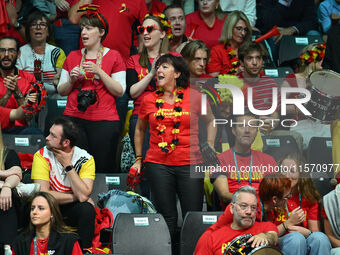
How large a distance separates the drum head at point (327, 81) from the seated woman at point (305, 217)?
2.44 ft

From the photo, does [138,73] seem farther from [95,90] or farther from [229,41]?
[229,41]

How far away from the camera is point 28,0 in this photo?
27.6ft

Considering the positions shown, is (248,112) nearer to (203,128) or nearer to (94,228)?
(203,128)

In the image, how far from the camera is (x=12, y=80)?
6.71 meters

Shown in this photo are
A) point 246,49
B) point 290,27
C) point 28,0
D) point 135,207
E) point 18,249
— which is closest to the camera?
point 18,249

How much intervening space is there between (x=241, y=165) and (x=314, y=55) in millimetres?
2183

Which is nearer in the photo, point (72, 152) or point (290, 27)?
point (72, 152)

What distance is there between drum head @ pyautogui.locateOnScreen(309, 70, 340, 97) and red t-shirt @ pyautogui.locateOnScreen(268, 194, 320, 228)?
1.12 meters

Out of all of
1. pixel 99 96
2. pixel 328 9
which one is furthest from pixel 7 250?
pixel 328 9

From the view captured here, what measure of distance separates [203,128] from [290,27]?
319cm

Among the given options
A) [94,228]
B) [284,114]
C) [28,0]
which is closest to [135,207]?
[94,228]

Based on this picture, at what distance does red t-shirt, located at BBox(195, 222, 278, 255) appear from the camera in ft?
17.3

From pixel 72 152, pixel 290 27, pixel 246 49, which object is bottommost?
pixel 72 152

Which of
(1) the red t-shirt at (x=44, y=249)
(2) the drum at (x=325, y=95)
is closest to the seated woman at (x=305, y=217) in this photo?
(2) the drum at (x=325, y=95)
